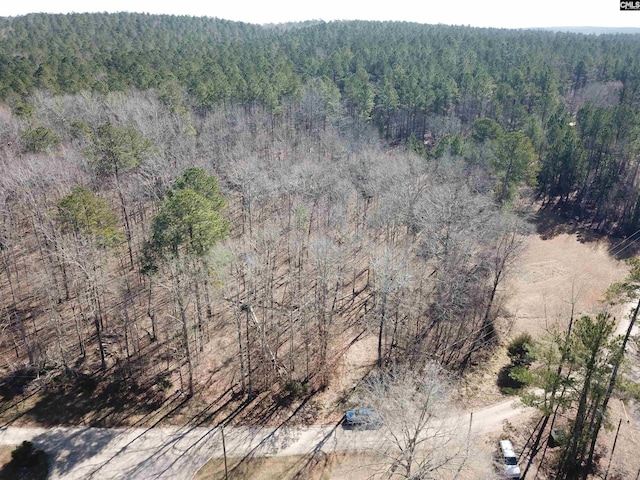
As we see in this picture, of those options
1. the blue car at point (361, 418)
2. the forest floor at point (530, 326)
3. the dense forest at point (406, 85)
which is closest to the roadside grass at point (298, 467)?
the forest floor at point (530, 326)

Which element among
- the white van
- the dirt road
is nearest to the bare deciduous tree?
the dirt road

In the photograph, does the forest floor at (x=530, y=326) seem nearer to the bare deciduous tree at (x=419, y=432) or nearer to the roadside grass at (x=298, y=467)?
the roadside grass at (x=298, y=467)

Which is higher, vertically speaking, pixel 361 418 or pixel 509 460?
pixel 361 418

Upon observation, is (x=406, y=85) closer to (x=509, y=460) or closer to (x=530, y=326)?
(x=530, y=326)

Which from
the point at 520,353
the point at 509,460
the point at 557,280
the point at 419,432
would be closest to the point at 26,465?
the point at 419,432

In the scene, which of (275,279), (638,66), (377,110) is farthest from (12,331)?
(638,66)

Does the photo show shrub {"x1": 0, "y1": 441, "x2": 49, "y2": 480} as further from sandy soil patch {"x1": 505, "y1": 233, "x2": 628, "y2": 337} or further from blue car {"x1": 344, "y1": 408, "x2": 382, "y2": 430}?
sandy soil patch {"x1": 505, "y1": 233, "x2": 628, "y2": 337}
